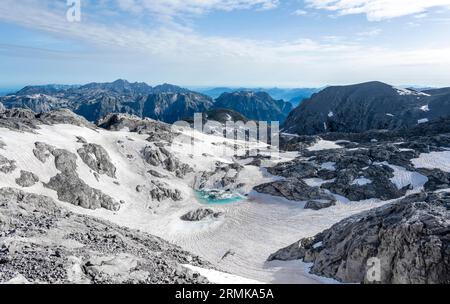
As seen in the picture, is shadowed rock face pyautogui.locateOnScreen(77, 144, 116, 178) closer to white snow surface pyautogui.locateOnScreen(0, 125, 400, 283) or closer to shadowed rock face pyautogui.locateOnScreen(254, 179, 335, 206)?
white snow surface pyautogui.locateOnScreen(0, 125, 400, 283)

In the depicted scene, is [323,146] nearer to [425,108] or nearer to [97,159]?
[97,159]

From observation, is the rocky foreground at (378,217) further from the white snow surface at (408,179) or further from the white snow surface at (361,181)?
the white snow surface at (361,181)

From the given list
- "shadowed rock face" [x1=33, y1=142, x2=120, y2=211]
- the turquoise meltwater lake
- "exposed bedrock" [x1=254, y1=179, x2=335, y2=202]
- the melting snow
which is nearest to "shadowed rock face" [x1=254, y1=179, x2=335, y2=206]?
"exposed bedrock" [x1=254, y1=179, x2=335, y2=202]

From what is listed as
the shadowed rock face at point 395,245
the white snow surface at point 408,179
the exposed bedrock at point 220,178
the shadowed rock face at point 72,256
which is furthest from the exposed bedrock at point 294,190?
the shadowed rock face at point 72,256
